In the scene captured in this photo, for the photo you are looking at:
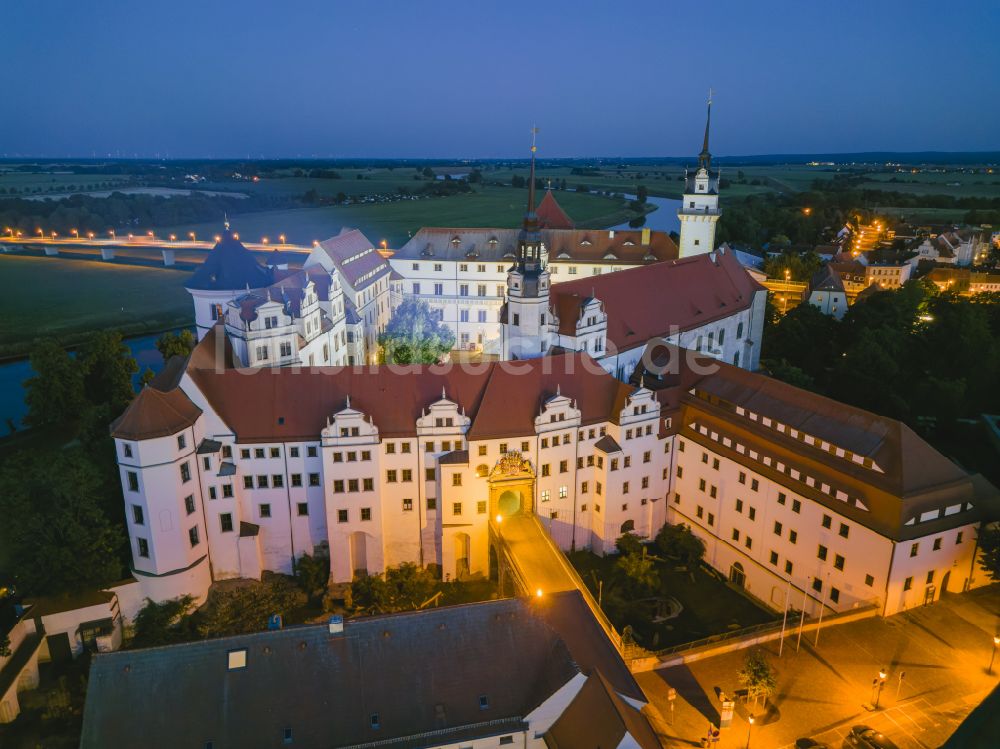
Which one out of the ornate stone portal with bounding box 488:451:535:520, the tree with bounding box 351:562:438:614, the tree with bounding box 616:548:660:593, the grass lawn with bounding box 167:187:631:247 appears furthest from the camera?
the grass lawn with bounding box 167:187:631:247

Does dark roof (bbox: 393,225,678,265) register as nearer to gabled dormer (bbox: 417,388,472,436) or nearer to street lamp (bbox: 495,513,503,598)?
gabled dormer (bbox: 417,388,472,436)

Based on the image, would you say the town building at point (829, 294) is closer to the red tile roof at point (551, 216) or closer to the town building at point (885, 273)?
the town building at point (885, 273)

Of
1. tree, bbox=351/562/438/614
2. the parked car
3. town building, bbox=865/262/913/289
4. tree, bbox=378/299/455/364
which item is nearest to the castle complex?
tree, bbox=351/562/438/614

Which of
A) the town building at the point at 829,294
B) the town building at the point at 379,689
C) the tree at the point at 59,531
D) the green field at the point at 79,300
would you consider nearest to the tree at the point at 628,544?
the town building at the point at 379,689

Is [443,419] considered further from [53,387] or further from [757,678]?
[53,387]

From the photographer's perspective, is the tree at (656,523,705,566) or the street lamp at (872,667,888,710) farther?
the tree at (656,523,705,566)

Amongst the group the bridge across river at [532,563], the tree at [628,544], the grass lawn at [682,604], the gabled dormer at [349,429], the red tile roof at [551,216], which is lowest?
the grass lawn at [682,604]

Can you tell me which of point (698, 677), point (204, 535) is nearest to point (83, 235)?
point (204, 535)

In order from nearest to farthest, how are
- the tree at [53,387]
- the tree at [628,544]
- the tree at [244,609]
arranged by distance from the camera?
the tree at [244,609] → the tree at [628,544] → the tree at [53,387]
